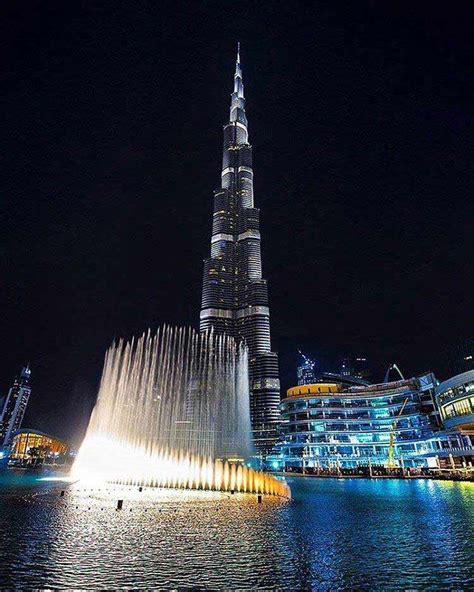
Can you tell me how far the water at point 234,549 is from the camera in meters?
9.34

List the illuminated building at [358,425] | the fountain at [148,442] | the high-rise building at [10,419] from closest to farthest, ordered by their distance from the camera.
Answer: the fountain at [148,442]
the illuminated building at [358,425]
the high-rise building at [10,419]

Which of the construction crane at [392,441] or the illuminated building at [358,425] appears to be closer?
the construction crane at [392,441]

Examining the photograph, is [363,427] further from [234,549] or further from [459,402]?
[234,549]

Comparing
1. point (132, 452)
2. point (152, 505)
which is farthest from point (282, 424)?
point (152, 505)

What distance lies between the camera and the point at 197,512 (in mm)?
20938

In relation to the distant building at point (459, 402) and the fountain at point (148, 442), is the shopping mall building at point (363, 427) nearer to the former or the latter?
the distant building at point (459, 402)

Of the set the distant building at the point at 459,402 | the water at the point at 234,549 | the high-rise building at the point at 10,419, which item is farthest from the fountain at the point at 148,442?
the high-rise building at the point at 10,419

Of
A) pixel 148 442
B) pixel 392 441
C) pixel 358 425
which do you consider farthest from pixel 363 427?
pixel 148 442

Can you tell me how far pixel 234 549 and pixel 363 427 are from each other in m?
101

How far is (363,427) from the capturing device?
343ft

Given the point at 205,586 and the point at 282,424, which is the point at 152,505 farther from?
the point at 282,424

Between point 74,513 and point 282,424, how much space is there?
99.3 m

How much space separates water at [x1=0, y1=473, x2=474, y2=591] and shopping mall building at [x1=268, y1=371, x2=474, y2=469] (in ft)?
265

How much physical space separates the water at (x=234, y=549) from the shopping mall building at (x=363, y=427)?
80.9 m
